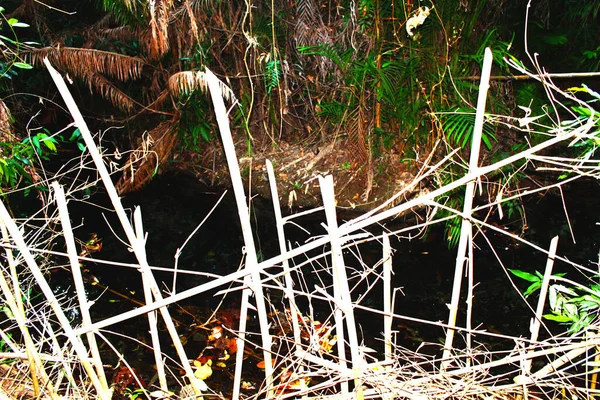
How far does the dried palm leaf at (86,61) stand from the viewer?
15.2 ft

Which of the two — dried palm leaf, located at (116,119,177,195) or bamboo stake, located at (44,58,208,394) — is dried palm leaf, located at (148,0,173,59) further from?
bamboo stake, located at (44,58,208,394)

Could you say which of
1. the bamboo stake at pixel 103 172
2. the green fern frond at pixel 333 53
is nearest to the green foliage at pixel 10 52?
the bamboo stake at pixel 103 172

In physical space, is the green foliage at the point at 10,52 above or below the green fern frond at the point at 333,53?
above

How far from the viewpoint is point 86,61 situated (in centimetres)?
475

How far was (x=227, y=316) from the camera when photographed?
352cm

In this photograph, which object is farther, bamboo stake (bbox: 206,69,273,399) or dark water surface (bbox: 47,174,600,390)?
dark water surface (bbox: 47,174,600,390)

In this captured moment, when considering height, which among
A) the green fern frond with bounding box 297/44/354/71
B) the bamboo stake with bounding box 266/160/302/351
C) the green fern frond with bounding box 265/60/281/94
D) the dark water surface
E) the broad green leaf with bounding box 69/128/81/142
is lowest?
the dark water surface

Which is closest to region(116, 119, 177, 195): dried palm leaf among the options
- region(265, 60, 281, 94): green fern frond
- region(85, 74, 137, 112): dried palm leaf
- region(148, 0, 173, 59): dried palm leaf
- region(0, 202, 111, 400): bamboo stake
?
region(85, 74, 137, 112): dried palm leaf

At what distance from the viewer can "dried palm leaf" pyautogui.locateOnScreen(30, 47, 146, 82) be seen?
464cm

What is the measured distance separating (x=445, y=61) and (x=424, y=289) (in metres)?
1.73

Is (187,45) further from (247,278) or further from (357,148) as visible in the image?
(247,278)

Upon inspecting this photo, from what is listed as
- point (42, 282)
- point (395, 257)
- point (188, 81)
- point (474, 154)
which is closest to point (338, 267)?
point (474, 154)

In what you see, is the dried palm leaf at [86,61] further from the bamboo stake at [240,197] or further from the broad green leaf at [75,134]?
the bamboo stake at [240,197]

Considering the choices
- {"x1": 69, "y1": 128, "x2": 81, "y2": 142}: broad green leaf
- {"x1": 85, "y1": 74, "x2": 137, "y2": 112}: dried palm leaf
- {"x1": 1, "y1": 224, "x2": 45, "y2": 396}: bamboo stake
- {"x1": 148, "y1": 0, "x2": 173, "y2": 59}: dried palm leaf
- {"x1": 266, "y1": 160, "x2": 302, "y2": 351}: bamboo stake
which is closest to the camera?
{"x1": 266, "y1": 160, "x2": 302, "y2": 351}: bamboo stake
